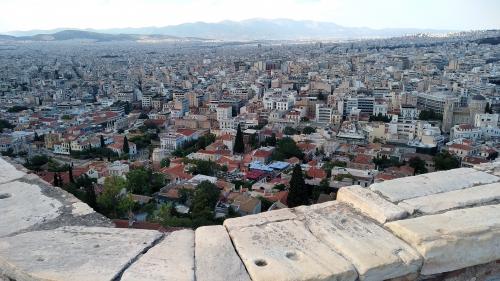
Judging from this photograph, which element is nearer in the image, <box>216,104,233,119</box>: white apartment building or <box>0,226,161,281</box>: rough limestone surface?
<box>0,226,161,281</box>: rough limestone surface

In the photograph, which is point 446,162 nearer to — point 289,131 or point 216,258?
point 289,131

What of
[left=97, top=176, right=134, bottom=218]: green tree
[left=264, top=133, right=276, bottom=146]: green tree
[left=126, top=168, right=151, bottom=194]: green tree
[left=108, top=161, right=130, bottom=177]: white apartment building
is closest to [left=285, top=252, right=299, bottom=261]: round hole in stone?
[left=97, top=176, right=134, bottom=218]: green tree

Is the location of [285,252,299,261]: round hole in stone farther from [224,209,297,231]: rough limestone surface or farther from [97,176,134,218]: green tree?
[97,176,134,218]: green tree

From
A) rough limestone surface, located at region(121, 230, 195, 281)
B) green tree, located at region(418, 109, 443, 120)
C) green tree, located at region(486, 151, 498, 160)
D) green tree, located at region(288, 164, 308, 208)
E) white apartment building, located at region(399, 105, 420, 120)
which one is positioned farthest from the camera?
white apartment building, located at region(399, 105, 420, 120)

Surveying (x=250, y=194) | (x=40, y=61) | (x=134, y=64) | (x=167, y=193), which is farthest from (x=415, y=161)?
(x=40, y=61)

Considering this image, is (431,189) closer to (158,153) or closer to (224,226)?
(224,226)

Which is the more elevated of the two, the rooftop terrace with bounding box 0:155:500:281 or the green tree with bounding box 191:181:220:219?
the rooftop terrace with bounding box 0:155:500:281

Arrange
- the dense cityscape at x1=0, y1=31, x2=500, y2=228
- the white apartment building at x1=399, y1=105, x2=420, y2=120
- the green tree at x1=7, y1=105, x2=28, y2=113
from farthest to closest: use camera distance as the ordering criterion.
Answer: the green tree at x1=7, y1=105, x2=28, y2=113, the white apartment building at x1=399, y1=105, x2=420, y2=120, the dense cityscape at x1=0, y1=31, x2=500, y2=228
